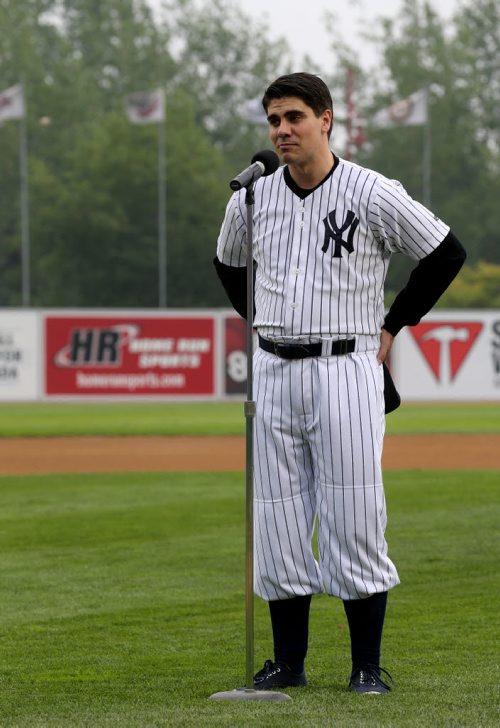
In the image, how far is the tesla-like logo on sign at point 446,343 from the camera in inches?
1164

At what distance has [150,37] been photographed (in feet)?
260

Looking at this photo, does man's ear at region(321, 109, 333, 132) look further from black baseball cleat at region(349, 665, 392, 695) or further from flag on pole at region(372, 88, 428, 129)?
flag on pole at region(372, 88, 428, 129)

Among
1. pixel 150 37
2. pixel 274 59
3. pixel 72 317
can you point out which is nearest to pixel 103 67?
pixel 150 37

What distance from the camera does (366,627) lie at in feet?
17.1

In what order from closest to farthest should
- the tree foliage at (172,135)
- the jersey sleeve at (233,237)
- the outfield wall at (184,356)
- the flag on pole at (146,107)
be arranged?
the jersey sleeve at (233,237) < the outfield wall at (184,356) < the flag on pole at (146,107) < the tree foliage at (172,135)

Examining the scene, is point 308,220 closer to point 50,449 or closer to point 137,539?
point 137,539

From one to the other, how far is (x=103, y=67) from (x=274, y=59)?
9.02 metres

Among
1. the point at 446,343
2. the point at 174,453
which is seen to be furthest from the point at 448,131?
the point at 174,453

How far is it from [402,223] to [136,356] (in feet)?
81.0

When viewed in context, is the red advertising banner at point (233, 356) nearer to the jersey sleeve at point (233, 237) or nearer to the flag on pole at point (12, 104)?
the flag on pole at point (12, 104)

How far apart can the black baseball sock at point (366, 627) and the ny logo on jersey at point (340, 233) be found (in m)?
1.19

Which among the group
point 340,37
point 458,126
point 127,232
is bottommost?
point 127,232

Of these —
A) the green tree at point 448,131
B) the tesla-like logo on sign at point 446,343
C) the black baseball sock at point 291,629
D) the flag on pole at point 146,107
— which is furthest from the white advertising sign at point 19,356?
the green tree at point 448,131

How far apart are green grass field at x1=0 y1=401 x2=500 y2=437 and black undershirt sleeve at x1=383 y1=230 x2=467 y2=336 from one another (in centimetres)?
1649
